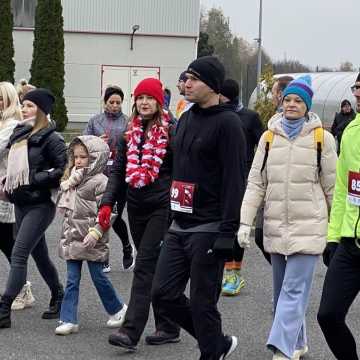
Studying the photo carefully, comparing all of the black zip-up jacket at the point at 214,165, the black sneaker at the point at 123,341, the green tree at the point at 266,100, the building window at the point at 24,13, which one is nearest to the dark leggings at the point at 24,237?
the black sneaker at the point at 123,341

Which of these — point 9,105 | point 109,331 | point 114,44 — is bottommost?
point 109,331

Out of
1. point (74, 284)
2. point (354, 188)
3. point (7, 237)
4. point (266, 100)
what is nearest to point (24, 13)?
point (266, 100)

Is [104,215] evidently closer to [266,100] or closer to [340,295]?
[340,295]

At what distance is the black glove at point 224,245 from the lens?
5004mm

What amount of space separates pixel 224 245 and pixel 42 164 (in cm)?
232

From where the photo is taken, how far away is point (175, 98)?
34.6 m

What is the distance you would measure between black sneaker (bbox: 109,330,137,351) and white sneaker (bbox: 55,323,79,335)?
641 millimetres

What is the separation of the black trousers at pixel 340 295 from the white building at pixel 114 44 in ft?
99.8

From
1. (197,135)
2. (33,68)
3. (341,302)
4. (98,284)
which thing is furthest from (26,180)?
(33,68)

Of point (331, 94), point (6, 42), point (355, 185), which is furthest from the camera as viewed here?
point (331, 94)

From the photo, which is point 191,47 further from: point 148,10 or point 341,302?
point 341,302

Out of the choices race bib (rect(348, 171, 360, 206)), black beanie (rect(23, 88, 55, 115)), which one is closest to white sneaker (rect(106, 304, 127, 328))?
black beanie (rect(23, 88, 55, 115))

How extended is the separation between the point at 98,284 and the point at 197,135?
1.93 metres

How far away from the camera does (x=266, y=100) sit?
14.2 meters
